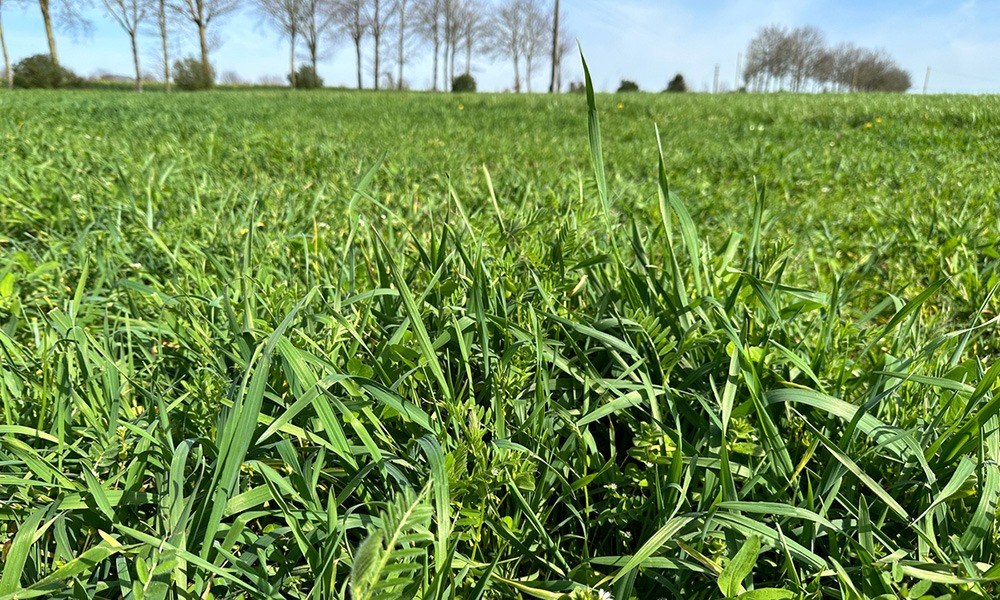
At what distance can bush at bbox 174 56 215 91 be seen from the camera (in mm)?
38906

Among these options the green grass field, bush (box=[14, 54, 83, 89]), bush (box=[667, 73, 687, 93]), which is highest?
bush (box=[667, 73, 687, 93])

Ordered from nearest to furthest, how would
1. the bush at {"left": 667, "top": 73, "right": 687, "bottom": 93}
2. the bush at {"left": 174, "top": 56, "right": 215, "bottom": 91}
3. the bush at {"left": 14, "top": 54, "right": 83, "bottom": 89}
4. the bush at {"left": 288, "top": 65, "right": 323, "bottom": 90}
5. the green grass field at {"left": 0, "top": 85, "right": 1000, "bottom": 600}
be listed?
the green grass field at {"left": 0, "top": 85, "right": 1000, "bottom": 600}
the bush at {"left": 14, "top": 54, "right": 83, "bottom": 89}
the bush at {"left": 174, "top": 56, "right": 215, "bottom": 91}
the bush at {"left": 667, "top": 73, "right": 687, "bottom": 93}
the bush at {"left": 288, "top": 65, "right": 323, "bottom": 90}

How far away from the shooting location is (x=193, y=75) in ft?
130

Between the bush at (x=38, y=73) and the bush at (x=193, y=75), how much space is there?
24.0 ft

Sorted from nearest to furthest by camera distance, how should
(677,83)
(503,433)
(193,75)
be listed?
(503,433) → (193,75) → (677,83)

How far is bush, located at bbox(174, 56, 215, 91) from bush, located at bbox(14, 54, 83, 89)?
7.31m

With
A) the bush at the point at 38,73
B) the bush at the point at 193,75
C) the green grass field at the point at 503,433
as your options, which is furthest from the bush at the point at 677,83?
the green grass field at the point at 503,433

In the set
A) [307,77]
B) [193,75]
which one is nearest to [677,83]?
[307,77]

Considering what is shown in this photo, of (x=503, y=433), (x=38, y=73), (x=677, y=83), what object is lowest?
(x=503, y=433)

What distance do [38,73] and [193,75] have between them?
893 cm

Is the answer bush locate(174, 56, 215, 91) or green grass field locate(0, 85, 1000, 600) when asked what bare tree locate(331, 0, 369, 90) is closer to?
bush locate(174, 56, 215, 91)

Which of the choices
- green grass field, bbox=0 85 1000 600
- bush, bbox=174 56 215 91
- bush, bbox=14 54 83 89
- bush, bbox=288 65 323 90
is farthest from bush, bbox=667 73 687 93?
green grass field, bbox=0 85 1000 600

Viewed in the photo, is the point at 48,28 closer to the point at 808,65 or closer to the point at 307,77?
the point at 307,77

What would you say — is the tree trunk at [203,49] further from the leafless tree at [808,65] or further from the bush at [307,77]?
the leafless tree at [808,65]
